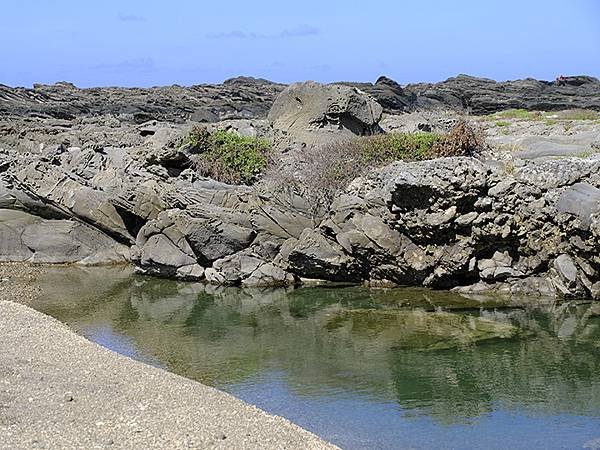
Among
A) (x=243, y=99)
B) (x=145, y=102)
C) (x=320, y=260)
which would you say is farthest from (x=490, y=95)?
(x=320, y=260)

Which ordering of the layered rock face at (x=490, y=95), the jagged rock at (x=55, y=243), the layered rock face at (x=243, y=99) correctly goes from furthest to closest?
the layered rock face at (x=490, y=95)
the layered rock face at (x=243, y=99)
the jagged rock at (x=55, y=243)

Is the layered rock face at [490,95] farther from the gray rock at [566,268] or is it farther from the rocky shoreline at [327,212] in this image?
the gray rock at [566,268]

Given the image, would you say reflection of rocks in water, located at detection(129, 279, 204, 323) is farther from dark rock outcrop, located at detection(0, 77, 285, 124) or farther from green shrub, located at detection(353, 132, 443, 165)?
dark rock outcrop, located at detection(0, 77, 285, 124)

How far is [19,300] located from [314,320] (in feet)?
33.1

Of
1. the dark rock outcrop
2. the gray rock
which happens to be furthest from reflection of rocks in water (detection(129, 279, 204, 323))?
the dark rock outcrop

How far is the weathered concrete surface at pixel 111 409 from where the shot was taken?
1371 cm

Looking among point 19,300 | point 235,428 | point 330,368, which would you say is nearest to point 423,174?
point 330,368

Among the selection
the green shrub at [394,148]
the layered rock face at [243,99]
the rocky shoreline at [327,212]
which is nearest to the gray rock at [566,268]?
the rocky shoreline at [327,212]

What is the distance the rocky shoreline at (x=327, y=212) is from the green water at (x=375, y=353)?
4.07 ft

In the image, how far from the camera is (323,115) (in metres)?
43.2

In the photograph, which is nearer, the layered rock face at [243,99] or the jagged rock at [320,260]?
the jagged rock at [320,260]

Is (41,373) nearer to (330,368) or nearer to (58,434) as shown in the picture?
(58,434)

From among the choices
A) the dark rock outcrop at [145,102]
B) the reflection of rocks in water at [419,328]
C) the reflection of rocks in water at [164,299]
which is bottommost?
the reflection of rocks in water at [164,299]

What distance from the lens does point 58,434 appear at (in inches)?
537
